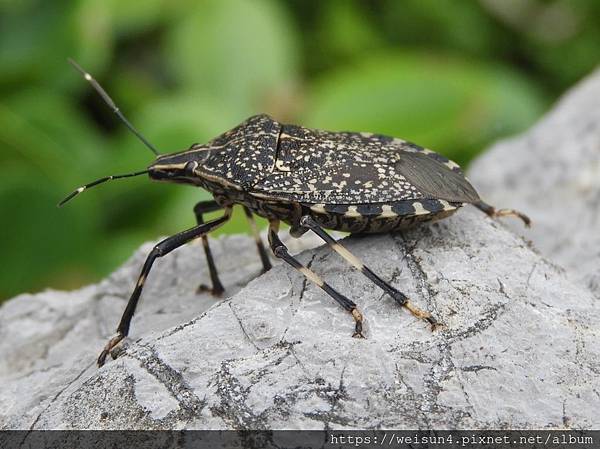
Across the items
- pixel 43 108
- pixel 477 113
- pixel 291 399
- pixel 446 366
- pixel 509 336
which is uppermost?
pixel 477 113

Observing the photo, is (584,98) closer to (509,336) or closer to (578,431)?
(509,336)

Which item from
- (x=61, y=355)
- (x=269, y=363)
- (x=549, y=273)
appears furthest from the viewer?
(x=61, y=355)

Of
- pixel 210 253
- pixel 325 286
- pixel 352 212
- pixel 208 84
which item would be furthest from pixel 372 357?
pixel 208 84

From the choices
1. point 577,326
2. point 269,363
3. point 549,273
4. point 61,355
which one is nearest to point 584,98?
point 549,273

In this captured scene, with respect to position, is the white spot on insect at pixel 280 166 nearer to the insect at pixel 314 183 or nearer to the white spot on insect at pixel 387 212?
the insect at pixel 314 183

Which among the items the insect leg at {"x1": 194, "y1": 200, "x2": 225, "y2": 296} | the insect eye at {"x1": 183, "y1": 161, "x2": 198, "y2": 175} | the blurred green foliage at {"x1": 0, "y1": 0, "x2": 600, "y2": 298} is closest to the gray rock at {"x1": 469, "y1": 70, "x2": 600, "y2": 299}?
the blurred green foliage at {"x1": 0, "y1": 0, "x2": 600, "y2": 298}

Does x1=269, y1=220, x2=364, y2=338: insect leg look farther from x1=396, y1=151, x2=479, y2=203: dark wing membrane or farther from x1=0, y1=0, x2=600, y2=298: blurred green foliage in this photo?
x1=0, y1=0, x2=600, y2=298: blurred green foliage
